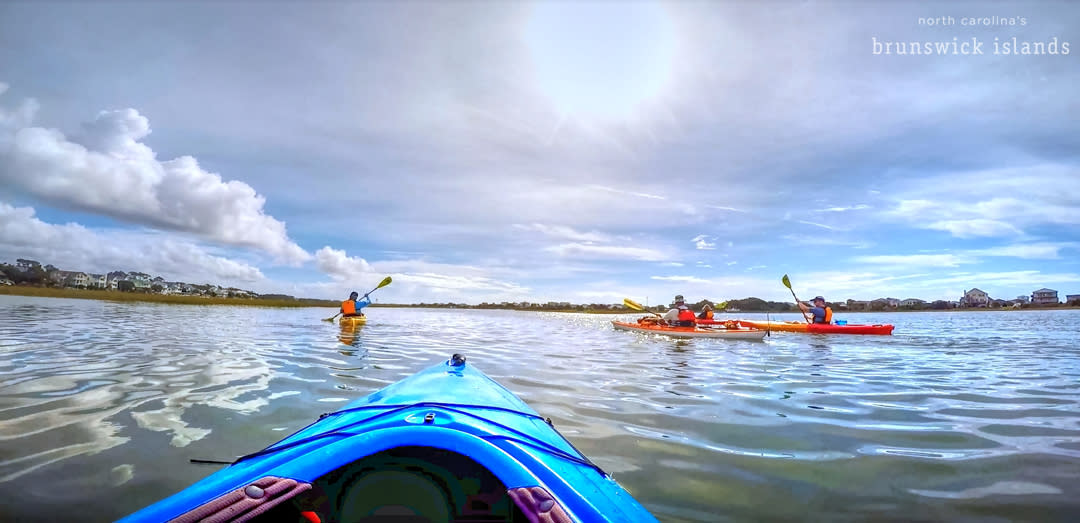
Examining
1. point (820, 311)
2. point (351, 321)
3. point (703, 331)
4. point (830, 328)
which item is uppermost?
point (820, 311)

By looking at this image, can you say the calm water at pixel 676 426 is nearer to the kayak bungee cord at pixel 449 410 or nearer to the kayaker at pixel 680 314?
the kayak bungee cord at pixel 449 410

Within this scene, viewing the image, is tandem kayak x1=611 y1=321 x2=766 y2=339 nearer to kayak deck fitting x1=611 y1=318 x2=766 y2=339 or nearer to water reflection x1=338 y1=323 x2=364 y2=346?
kayak deck fitting x1=611 y1=318 x2=766 y2=339

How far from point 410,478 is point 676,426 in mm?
4023

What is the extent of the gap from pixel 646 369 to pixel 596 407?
14.6 feet

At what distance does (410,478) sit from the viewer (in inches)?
104

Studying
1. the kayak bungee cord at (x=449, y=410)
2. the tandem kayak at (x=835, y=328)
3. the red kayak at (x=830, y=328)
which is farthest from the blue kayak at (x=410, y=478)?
the tandem kayak at (x=835, y=328)

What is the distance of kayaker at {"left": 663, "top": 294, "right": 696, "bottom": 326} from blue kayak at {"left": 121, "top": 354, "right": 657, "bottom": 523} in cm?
2016

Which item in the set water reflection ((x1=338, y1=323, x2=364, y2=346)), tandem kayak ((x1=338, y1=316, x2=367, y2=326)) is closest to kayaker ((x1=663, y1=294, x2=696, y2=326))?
water reflection ((x1=338, y1=323, x2=364, y2=346))

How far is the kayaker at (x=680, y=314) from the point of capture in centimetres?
2212

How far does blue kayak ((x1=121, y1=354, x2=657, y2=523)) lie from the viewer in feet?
6.41

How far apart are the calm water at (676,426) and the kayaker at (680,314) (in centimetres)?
1047

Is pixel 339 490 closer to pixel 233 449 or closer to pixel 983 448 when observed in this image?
pixel 233 449

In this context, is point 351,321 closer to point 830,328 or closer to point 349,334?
point 349,334

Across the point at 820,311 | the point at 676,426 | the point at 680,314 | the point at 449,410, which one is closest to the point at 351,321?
the point at 680,314
